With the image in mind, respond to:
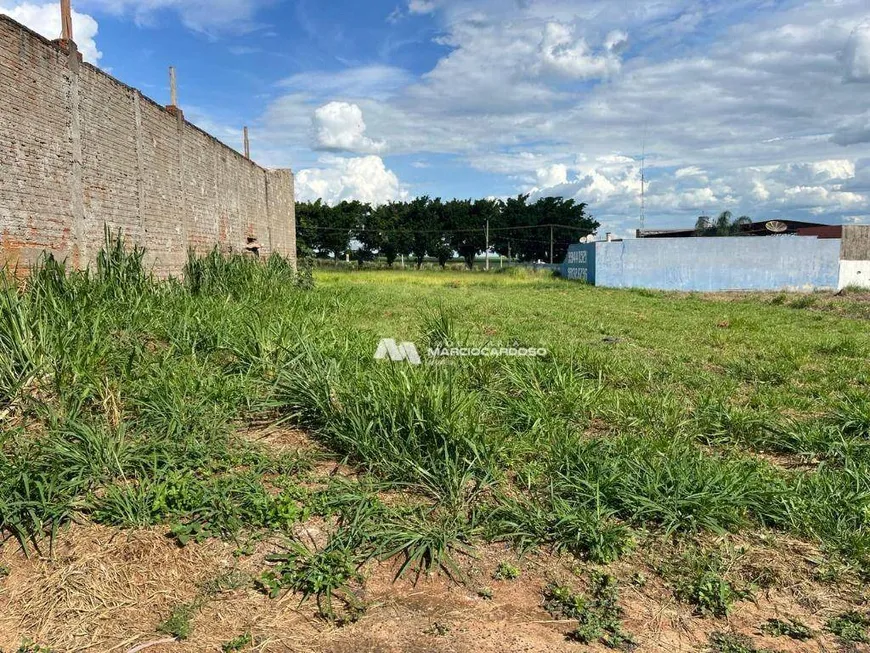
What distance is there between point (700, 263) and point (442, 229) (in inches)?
1158

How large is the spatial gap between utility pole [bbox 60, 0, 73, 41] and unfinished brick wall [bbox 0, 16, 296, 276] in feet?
0.58

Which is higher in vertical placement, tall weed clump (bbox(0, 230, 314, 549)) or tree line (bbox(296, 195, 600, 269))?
tree line (bbox(296, 195, 600, 269))

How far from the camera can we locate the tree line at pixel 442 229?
151ft

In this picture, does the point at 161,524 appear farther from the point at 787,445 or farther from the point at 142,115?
the point at 142,115

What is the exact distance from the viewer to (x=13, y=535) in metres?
2.69

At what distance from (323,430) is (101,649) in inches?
64.5

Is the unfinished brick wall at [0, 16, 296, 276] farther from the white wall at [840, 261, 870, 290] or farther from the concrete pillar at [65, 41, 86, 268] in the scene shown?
the white wall at [840, 261, 870, 290]

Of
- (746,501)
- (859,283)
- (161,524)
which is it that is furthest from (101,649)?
(859,283)

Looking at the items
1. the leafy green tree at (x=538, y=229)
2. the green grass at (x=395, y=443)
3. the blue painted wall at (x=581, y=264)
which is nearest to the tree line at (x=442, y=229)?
the leafy green tree at (x=538, y=229)

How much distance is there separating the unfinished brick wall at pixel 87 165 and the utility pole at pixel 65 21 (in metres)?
0.18

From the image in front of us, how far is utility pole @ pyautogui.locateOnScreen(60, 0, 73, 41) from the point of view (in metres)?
6.27

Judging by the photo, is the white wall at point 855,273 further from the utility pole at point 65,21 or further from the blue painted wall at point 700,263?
the utility pole at point 65,21

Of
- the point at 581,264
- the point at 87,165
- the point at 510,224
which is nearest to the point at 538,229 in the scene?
the point at 510,224

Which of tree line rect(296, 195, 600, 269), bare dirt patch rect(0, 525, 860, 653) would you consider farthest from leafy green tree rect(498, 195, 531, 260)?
bare dirt patch rect(0, 525, 860, 653)
